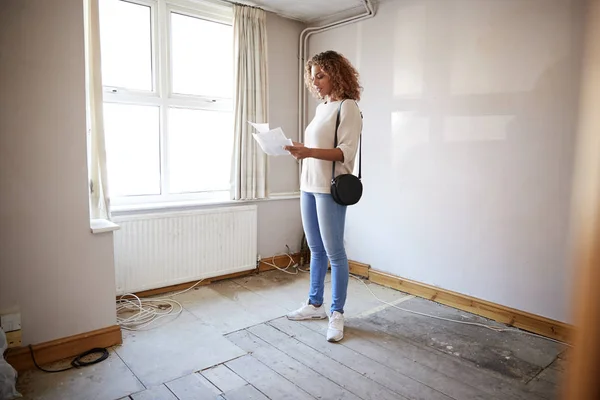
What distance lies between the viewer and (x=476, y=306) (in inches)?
110

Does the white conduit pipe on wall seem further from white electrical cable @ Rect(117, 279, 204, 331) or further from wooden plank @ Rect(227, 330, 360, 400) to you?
wooden plank @ Rect(227, 330, 360, 400)

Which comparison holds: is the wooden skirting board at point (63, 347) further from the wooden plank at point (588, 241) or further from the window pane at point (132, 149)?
the wooden plank at point (588, 241)

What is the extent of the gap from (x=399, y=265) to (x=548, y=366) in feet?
4.35

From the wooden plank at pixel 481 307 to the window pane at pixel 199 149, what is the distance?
1580 millimetres

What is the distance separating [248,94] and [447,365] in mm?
2454

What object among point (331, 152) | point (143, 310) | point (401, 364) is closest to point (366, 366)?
point (401, 364)

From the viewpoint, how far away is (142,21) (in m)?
2.97

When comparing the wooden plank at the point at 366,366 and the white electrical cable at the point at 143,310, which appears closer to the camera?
the wooden plank at the point at 366,366

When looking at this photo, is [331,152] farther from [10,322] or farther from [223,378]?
[10,322]

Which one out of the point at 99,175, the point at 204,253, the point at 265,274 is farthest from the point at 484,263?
the point at 99,175

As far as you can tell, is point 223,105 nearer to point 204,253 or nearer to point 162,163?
point 162,163

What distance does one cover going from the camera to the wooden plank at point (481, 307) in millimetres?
2447

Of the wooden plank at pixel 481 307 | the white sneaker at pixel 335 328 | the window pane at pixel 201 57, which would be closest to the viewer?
the white sneaker at pixel 335 328

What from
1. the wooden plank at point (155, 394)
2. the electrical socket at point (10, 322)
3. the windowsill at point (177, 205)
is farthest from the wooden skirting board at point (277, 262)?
the electrical socket at point (10, 322)
